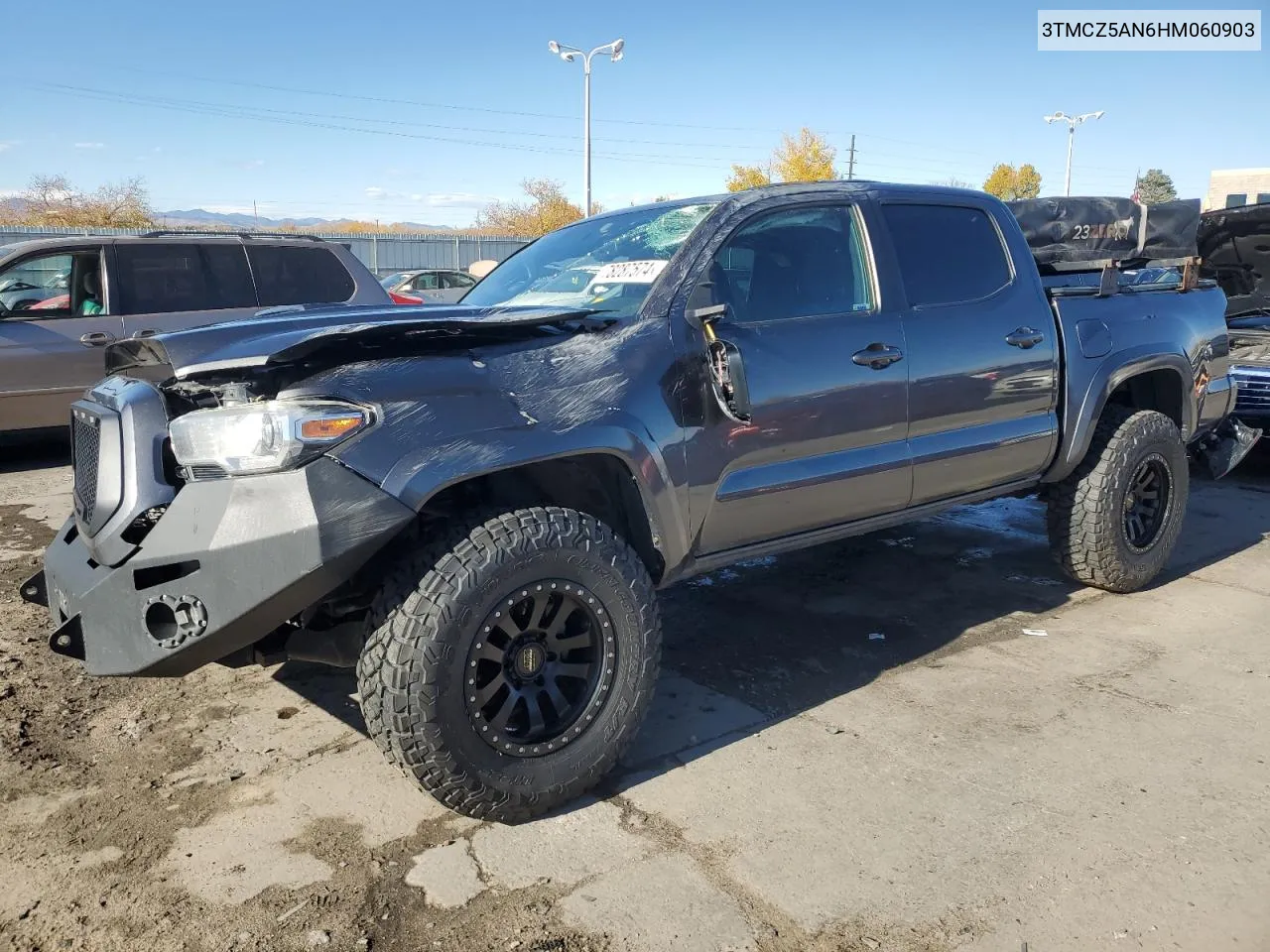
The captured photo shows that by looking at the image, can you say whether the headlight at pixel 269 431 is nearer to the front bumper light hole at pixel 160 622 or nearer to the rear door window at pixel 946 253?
the front bumper light hole at pixel 160 622

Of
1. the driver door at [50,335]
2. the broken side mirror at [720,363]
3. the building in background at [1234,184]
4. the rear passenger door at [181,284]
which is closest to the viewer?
the broken side mirror at [720,363]

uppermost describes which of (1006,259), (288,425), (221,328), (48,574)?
(1006,259)

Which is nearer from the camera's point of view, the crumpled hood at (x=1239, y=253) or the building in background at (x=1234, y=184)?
the crumpled hood at (x=1239, y=253)

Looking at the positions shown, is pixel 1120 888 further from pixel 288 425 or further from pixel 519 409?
pixel 288 425

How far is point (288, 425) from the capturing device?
244 centimetres

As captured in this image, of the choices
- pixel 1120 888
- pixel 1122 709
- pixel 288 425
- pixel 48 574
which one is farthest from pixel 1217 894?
pixel 48 574

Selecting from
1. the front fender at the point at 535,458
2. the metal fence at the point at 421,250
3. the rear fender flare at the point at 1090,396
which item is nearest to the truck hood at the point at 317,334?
the front fender at the point at 535,458

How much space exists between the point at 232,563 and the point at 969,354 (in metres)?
2.88

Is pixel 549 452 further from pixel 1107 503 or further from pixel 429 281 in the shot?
pixel 429 281

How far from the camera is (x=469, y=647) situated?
2.62 metres

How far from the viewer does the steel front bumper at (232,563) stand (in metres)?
2.41

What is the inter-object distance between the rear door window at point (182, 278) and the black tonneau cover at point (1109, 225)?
5.92m

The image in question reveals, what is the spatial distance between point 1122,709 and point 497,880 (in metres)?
2.35

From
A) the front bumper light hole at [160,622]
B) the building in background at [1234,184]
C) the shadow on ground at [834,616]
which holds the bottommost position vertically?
the shadow on ground at [834,616]
